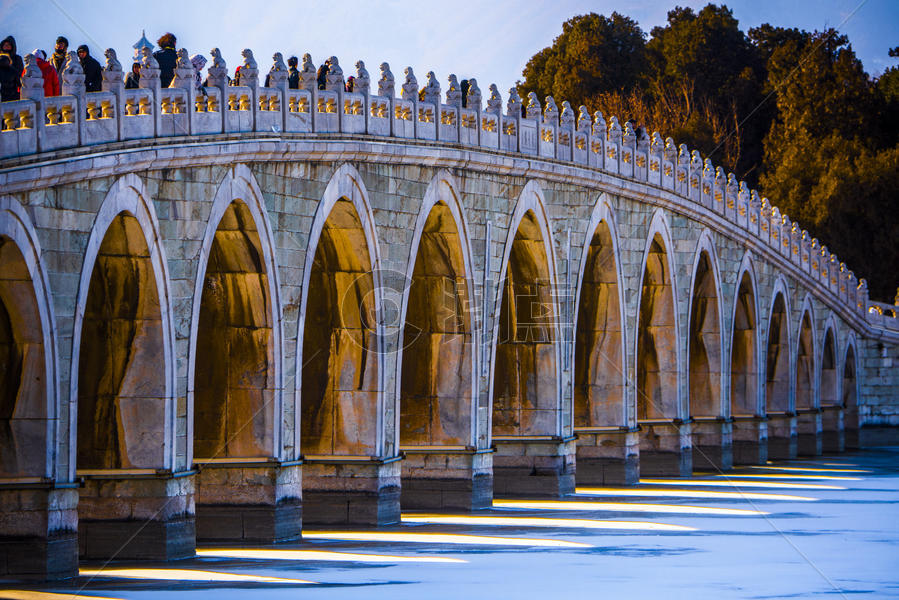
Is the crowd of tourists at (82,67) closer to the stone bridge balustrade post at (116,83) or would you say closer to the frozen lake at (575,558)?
the stone bridge balustrade post at (116,83)

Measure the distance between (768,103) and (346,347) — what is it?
2205 inches

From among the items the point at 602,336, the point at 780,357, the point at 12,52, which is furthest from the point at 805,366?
the point at 12,52

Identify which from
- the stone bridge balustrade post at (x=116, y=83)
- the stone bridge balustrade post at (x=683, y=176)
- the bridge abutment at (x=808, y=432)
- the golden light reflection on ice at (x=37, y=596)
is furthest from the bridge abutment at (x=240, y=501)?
the bridge abutment at (x=808, y=432)

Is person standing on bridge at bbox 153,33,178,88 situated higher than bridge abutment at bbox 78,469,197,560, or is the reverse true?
person standing on bridge at bbox 153,33,178,88

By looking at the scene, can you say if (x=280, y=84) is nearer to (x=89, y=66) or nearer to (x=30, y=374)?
(x=89, y=66)

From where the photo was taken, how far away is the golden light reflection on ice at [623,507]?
86.8 feet

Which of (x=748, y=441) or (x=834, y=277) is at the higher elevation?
(x=834, y=277)

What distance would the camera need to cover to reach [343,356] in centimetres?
2450

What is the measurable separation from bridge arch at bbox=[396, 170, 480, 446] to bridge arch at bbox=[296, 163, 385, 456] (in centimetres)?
239

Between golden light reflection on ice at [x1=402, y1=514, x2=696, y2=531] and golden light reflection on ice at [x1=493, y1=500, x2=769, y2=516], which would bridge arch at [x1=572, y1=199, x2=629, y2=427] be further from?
golden light reflection on ice at [x1=402, y1=514, x2=696, y2=531]

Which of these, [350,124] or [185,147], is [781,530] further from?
[185,147]

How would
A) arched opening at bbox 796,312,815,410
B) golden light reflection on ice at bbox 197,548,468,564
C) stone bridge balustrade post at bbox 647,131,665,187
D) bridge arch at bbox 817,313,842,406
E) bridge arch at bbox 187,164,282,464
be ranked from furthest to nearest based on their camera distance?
bridge arch at bbox 817,313,842,406 < arched opening at bbox 796,312,815,410 < stone bridge balustrade post at bbox 647,131,665,187 < bridge arch at bbox 187,164,282,464 < golden light reflection on ice at bbox 197,548,468,564

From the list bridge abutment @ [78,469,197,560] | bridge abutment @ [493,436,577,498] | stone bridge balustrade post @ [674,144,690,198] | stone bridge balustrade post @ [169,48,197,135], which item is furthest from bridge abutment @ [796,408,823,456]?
bridge abutment @ [78,469,197,560]

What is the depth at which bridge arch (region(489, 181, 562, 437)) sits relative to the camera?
29.9 meters
